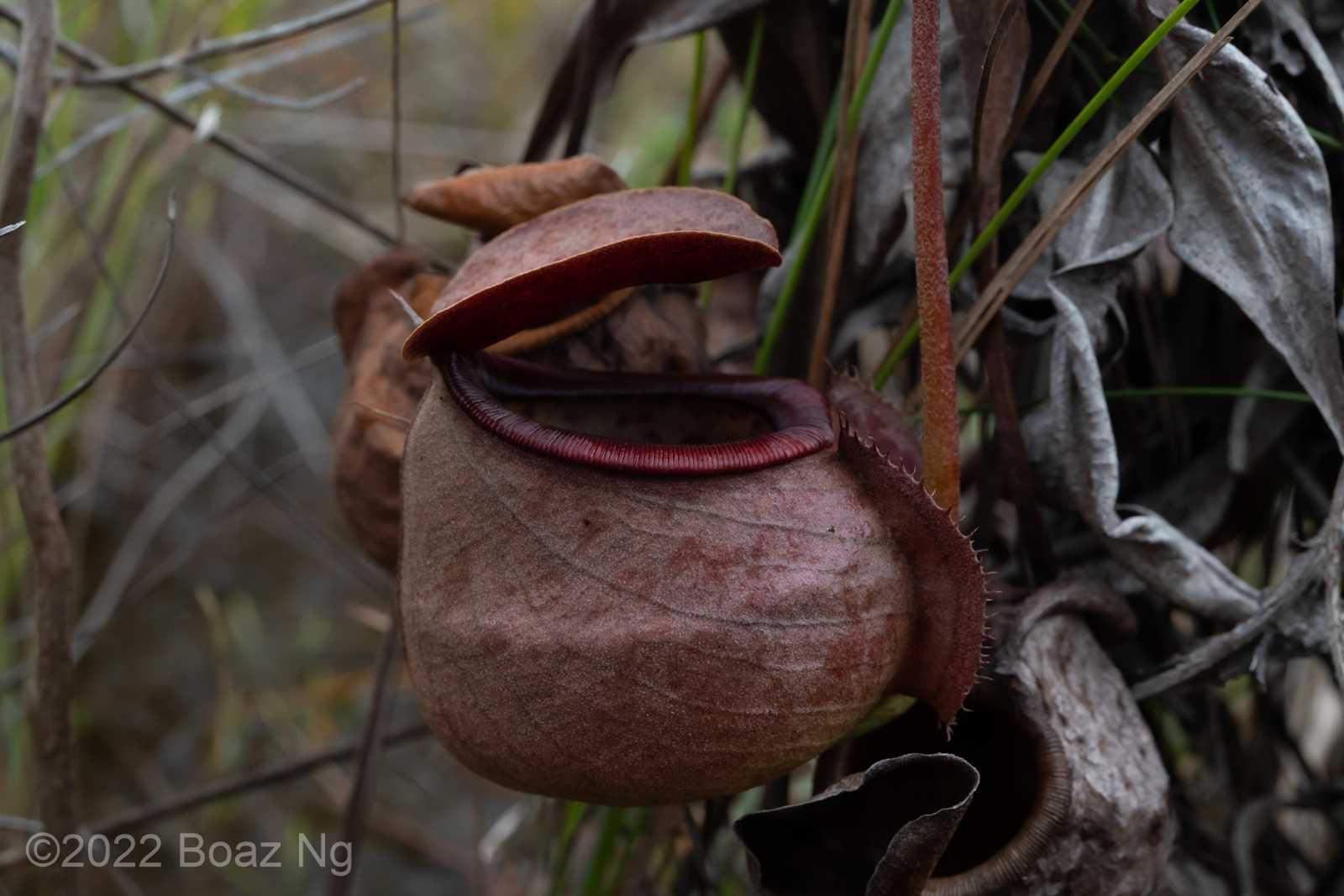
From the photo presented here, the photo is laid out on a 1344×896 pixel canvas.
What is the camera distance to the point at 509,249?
2.34 feet

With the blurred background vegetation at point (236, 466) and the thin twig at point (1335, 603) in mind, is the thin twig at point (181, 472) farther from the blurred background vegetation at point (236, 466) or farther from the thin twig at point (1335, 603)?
the thin twig at point (1335, 603)

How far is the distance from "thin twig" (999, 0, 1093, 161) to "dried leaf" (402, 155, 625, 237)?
Result: 37 centimetres

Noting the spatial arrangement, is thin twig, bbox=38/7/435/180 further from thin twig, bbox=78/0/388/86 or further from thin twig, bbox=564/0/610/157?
thin twig, bbox=564/0/610/157

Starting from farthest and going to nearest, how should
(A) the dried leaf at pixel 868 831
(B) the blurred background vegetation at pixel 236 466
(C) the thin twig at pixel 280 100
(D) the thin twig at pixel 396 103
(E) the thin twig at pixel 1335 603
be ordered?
(B) the blurred background vegetation at pixel 236 466 → (C) the thin twig at pixel 280 100 → (D) the thin twig at pixel 396 103 → (E) the thin twig at pixel 1335 603 → (A) the dried leaf at pixel 868 831

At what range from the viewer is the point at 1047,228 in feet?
2.66

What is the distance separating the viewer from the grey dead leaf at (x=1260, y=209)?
2.56 ft

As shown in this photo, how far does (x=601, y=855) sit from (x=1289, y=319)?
0.89 meters

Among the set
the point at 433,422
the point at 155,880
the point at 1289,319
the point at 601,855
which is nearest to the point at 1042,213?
the point at 1289,319

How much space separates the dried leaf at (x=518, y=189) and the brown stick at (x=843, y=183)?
0.72 feet

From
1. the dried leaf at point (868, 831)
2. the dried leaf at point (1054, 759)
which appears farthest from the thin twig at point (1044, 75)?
the dried leaf at point (868, 831)

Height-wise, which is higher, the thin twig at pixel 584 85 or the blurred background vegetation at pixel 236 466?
the thin twig at pixel 584 85

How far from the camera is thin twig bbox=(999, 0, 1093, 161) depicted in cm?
76

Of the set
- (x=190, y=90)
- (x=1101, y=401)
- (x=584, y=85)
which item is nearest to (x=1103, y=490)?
(x=1101, y=401)

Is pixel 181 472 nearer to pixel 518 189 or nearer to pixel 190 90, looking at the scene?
pixel 190 90
